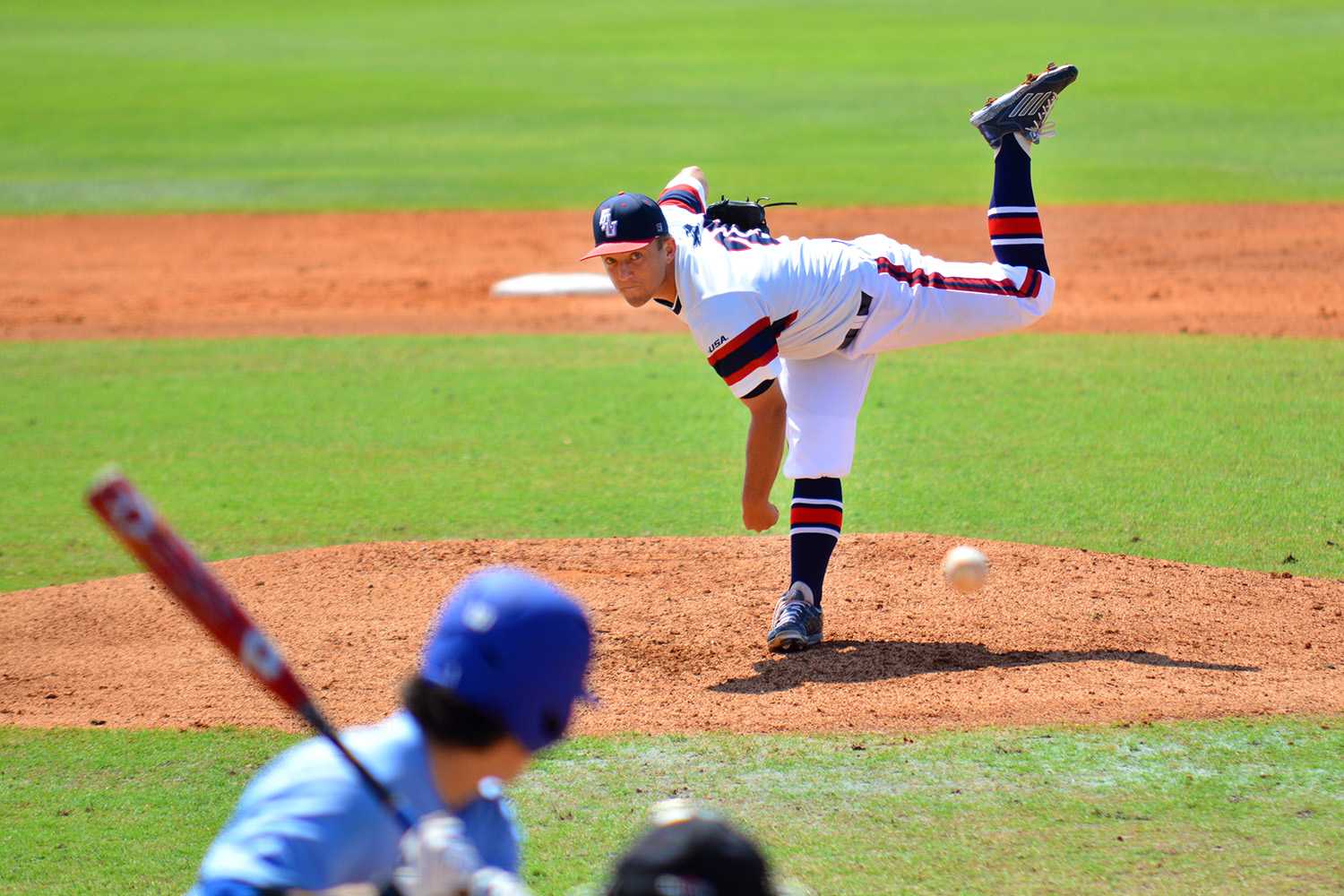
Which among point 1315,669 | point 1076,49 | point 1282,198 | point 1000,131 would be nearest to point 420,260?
point 1282,198

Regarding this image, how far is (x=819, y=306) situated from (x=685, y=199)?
814mm

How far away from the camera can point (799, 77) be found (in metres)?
31.2

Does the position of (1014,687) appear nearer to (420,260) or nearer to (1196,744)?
(1196,744)

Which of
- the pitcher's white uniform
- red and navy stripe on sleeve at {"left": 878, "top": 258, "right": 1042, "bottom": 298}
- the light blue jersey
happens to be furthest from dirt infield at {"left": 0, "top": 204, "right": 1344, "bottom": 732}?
the light blue jersey

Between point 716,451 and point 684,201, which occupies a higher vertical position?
point 684,201

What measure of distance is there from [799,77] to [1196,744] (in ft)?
90.9

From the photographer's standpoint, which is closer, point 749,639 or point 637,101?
point 749,639

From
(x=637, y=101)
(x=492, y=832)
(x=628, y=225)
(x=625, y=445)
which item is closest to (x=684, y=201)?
(x=628, y=225)

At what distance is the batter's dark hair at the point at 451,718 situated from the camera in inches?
89.5

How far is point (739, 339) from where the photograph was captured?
218 inches

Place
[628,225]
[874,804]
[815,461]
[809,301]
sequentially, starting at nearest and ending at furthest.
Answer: [874,804] < [628,225] < [809,301] < [815,461]

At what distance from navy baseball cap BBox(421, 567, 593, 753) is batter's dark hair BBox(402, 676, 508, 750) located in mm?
15

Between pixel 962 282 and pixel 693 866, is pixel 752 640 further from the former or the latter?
pixel 693 866

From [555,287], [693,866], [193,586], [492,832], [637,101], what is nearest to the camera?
[693,866]
